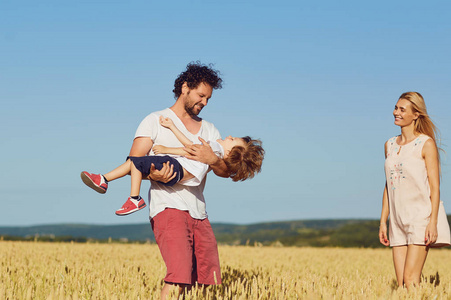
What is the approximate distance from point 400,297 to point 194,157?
2604mm

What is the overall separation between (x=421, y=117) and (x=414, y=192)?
93cm

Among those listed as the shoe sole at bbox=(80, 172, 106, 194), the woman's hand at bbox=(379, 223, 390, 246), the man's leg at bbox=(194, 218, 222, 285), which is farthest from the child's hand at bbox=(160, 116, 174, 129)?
the woman's hand at bbox=(379, 223, 390, 246)

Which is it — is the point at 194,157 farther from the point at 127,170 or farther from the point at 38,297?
the point at 38,297

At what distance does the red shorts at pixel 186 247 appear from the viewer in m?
5.17

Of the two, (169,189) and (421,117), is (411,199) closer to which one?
(421,117)

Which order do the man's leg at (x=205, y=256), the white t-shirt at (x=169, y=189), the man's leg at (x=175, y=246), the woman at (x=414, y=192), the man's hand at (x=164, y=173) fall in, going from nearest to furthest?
the man's hand at (x=164, y=173) → the man's leg at (x=175, y=246) → the white t-shirt at (x=169, y=189) → the man's leg at (x=205, y=256) → the woman at (x=414, y=192)

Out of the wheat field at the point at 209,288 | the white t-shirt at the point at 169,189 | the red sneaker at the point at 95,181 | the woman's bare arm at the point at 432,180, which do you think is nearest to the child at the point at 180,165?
the red sneaker at the point at 95,181

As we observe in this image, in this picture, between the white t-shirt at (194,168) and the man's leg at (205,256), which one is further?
the man's leg at (205,256)

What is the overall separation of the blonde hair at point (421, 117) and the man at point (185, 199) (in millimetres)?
2344

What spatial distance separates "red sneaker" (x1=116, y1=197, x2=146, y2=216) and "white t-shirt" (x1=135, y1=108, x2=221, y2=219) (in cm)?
16

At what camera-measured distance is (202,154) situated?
208 inches

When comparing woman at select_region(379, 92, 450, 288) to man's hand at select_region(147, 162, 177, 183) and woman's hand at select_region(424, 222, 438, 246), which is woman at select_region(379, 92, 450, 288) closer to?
woman's hand at select_region(424, 222, 438, 246)

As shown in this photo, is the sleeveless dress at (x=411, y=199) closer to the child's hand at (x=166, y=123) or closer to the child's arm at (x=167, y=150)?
the child's arm at (x=167, y=150)

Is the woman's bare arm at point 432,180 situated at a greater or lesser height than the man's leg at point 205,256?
greater
